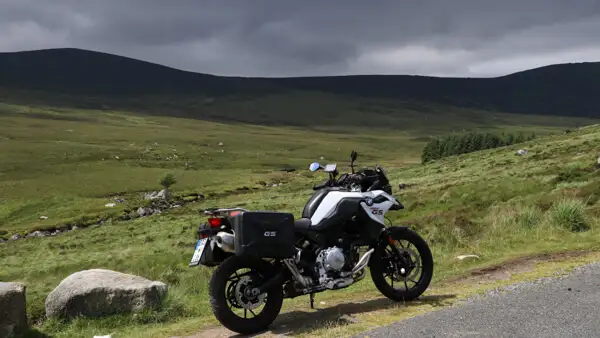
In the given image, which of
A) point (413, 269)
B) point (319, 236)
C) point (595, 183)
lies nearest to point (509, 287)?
point (413, 269)

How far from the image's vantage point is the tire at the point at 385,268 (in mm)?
9141

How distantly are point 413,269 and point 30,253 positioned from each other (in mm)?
48932

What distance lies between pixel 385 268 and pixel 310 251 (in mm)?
1567

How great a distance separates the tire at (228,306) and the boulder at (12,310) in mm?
3227

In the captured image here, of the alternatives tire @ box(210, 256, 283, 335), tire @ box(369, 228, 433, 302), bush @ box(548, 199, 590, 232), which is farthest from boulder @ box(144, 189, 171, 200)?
tire @ box(210, 256, 283, 335)

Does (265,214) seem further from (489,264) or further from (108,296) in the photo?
(489,264)

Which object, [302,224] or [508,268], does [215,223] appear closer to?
[302,224]

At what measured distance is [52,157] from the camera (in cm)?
15975

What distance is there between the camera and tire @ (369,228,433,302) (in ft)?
30.0

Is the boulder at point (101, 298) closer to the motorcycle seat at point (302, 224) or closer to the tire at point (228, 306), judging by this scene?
the tire at point (228, 306)

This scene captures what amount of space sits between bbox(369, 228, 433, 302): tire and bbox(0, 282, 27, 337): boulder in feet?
18.1

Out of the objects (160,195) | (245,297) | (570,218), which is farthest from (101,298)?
(160,195)

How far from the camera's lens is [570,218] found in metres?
14.5

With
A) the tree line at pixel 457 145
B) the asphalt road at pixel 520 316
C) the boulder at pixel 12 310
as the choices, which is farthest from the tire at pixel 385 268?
the tree line at pixel 457 145
